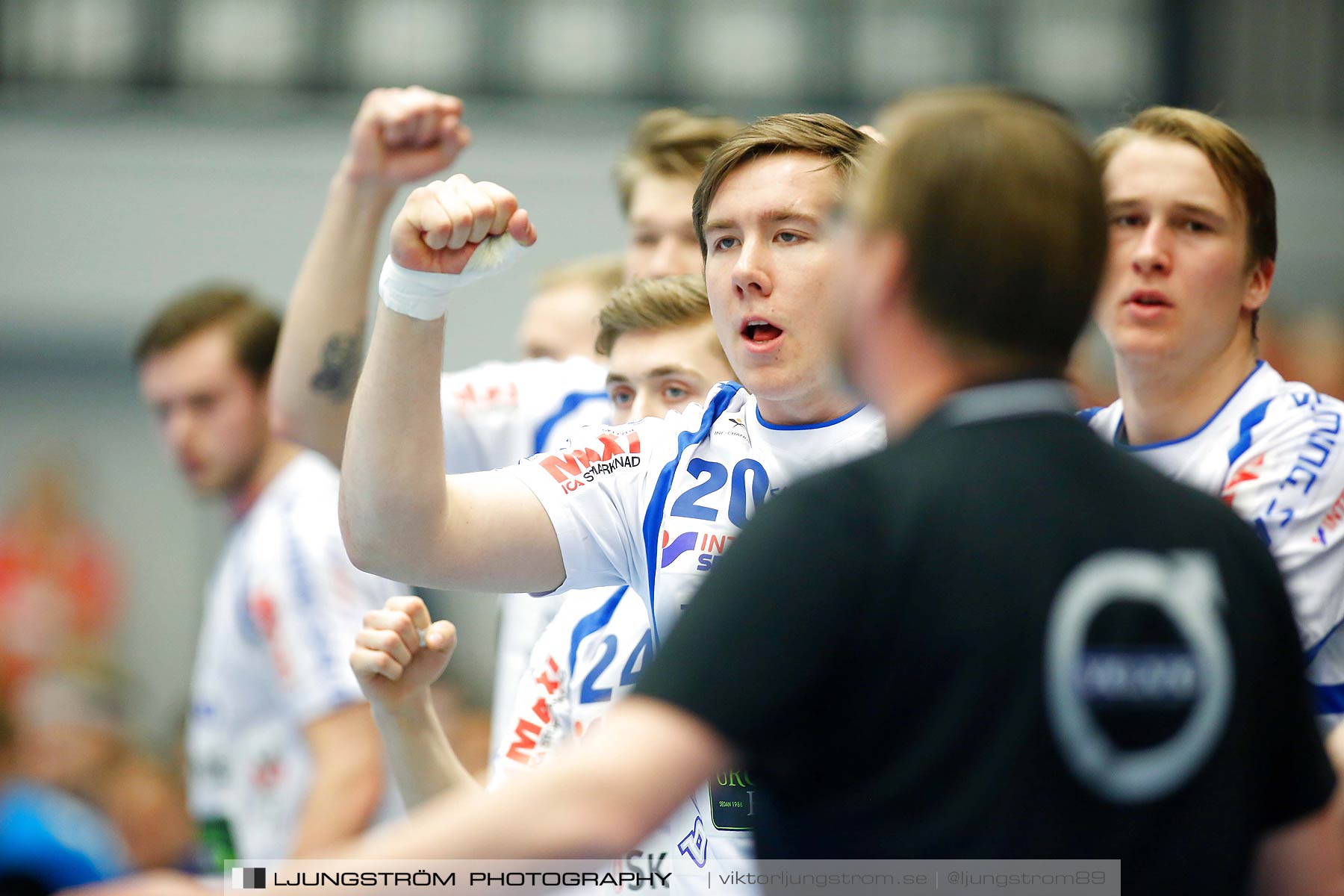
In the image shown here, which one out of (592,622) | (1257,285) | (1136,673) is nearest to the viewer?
(1136,673)

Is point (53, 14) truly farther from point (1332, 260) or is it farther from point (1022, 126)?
point (1022, 126)

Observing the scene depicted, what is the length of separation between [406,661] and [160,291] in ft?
39.0

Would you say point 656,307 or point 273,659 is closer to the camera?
point 656,307

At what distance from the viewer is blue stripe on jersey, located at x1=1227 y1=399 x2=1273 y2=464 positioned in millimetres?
3307

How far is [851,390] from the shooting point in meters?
2.00

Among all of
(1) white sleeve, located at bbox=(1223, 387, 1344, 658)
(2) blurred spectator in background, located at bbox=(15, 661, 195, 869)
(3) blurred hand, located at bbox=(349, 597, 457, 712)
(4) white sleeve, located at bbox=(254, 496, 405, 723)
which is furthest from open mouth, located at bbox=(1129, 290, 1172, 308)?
(2) blurred spectator in background, located at bbox=(15, 661, 195, 869)

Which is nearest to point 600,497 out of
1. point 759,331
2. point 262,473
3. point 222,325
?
point 759,331

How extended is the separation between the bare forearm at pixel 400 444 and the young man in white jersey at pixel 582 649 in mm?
402

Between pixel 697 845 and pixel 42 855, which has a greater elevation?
pixel 42 855

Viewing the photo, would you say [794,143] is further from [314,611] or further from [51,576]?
[51,576]

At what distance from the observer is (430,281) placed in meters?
2.74

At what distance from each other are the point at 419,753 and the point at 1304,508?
2023 mm

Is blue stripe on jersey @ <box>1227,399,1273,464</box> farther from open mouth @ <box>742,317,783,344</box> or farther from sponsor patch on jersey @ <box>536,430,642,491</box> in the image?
sponsor patch on jersey @ <box>536,430,642,491</box>

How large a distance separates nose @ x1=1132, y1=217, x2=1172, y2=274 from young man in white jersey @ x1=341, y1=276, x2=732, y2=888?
3.49 ft
